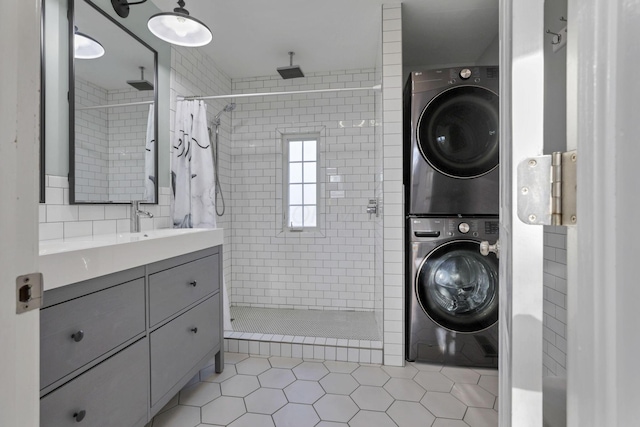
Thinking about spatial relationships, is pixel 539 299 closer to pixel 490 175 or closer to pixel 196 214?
pixel 490 175

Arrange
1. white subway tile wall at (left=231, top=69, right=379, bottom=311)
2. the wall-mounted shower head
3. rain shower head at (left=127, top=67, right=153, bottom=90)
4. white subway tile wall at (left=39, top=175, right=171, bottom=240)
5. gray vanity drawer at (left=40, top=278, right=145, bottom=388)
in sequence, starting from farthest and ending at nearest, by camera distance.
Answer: white subway tile wall at (left=231, top=69, right=379, bottom=311), the wall-mounted shower head, rain shower head at (left=127, top=67, right=153, bottom=90), white subway tile wall at (left=39, top=175, right=171, bottom=240), gray vanity drawer at (left=40, top=278, right=145, bottom=388)

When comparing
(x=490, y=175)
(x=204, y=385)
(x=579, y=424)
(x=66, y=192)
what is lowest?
(x=204, y=385)

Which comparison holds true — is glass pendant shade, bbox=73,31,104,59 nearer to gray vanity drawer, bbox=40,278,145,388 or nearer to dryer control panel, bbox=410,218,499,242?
gray vanity drawer, bbox=40,278,145,388

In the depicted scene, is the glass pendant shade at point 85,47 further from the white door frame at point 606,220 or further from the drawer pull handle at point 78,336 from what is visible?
the white door frame at point 606,220

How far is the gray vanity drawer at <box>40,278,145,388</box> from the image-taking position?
3.25ft

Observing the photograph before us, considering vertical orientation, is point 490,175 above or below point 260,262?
above

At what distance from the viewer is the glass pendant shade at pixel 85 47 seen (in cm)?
157

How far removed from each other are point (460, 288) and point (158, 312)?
6.32ft

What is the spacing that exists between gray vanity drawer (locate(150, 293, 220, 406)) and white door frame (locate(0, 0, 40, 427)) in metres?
1.08

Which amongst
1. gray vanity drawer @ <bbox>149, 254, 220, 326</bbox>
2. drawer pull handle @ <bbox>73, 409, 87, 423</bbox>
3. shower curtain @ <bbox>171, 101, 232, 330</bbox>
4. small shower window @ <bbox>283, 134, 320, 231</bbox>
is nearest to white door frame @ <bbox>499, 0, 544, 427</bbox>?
drawer pull handle @ <bbox>73, 409, 87, 423</bbox>

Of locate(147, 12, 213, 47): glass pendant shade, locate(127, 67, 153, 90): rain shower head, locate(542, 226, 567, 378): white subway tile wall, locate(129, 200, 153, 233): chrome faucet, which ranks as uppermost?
locate(147, 12, 213, 47): glass pendant shade

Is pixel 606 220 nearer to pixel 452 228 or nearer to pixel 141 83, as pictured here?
pixel 452 228

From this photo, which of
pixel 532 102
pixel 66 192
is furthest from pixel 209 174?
pixel 532 102

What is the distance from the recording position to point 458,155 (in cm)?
215
